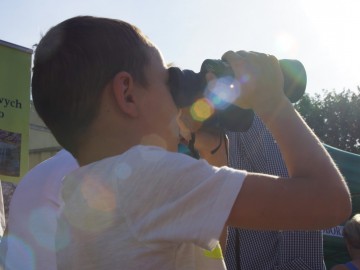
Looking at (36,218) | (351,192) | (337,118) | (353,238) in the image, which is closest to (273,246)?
(36,218)

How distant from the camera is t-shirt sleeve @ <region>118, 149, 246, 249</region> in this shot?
3.27 ft

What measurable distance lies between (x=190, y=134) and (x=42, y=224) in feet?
1.97

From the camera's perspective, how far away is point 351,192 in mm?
4527

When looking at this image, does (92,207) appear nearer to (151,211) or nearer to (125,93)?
(151,211)

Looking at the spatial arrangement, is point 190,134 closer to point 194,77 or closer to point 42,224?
point 194,77

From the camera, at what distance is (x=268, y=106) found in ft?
3.68

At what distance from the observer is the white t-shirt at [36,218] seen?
1700 millimetres

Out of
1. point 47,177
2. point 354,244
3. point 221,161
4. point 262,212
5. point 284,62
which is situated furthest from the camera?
point 354,244

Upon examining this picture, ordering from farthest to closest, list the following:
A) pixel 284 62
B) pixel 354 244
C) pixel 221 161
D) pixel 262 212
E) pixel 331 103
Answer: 1. pixel 331 103
2. pixel 354 244
3. pixel 221 161
4. pixel 284 62
5. pixel 262 212

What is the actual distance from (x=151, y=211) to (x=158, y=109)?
10.6 inches

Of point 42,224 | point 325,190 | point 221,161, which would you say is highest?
point 325,190

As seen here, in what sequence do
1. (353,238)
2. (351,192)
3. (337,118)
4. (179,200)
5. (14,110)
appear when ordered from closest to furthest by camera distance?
1. (179,200)
2. (14,110)
3. (353,238)
4. (351,192)
5. (337,118)

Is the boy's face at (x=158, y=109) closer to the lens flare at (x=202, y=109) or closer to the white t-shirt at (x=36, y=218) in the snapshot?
the lens flare at (x=202, y=109)

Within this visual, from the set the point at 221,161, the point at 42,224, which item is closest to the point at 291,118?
the point at 221,161
